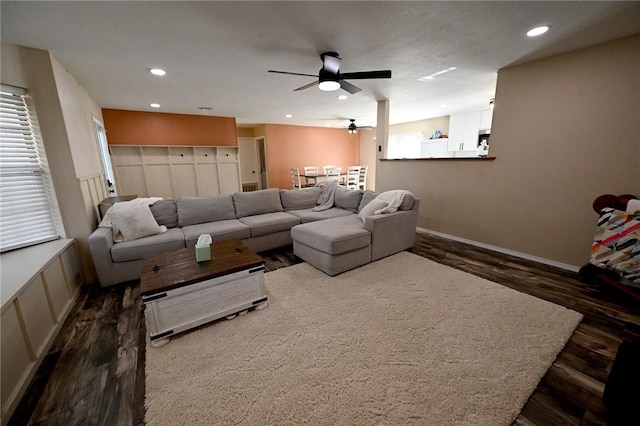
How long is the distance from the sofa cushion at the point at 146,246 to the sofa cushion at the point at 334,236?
135 centimetres

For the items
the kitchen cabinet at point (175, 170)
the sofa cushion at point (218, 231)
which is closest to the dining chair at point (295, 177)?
the kitchen cabinet at point (175, 170)

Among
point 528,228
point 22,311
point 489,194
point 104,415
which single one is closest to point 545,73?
point 489,194

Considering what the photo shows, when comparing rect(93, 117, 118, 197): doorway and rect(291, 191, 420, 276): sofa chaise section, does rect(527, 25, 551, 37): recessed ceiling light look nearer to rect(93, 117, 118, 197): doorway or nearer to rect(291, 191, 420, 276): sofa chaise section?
rect(291, 191, 420, 276): sofa chaise section

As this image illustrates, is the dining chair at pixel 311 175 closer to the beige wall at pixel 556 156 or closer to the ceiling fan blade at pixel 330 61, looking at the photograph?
the beige wall at pixel 556 156

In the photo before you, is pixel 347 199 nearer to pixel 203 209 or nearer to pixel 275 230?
pixel 275 230

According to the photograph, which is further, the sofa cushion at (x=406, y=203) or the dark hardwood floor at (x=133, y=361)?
the sofa cushion at (x=406, y=203)

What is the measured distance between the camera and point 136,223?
8.77 ft

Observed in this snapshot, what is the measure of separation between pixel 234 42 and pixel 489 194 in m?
3.53

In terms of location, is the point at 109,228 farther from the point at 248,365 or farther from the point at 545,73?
the point at 545,73

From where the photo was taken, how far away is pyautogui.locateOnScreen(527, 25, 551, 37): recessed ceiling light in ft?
6.73

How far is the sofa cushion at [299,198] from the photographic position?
400cm

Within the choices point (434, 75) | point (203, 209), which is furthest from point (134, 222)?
point (434, 75)

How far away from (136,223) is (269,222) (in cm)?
149

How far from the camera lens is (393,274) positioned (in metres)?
2.58
